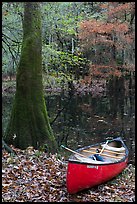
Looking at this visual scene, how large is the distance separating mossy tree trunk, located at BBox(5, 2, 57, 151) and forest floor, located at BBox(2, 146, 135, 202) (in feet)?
3.47

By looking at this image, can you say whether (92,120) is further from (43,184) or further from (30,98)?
(43,184)

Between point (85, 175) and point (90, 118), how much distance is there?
13.8 meters

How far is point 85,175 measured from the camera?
887 cm

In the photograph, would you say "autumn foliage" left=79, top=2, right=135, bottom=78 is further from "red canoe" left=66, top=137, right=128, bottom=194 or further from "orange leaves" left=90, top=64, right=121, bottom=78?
"red canoe" left=66, top=137, right=128, bottom=194

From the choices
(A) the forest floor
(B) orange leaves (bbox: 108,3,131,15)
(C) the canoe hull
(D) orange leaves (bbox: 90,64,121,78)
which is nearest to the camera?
(A) the forest floor

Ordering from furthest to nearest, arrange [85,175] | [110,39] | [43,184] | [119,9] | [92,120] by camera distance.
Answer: [110,39]
[119,9]
[92,120]
[85,175]
[43,184]

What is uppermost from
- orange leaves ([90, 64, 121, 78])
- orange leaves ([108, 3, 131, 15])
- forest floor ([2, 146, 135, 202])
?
orange leaves ([108, 3, 131, 15])

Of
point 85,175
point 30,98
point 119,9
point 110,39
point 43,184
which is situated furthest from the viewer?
point 110,39

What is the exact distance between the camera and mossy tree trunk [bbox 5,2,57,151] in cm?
1166

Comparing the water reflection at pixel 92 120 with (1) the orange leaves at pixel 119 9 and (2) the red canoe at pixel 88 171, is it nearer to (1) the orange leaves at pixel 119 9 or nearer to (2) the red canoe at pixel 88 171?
(2) the red canoe at pixel 88 171

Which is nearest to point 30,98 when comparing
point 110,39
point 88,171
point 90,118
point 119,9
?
point 88,171

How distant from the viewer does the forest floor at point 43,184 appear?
760cm

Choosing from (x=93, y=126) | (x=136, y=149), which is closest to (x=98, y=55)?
(x=93, y=126)

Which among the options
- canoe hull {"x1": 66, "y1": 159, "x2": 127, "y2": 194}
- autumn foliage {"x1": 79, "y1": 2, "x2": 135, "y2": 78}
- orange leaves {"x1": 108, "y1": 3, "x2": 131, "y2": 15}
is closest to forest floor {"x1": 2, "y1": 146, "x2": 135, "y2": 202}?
canoe hull {"x1": 66, "y1": 159, "x2": 127, "y2": 194}
